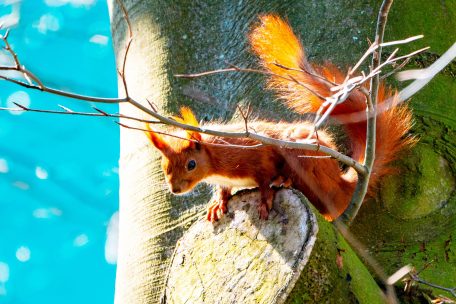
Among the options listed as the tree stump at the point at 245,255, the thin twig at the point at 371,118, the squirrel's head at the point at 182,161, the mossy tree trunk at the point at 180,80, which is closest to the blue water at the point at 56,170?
the mossy tree trunk at the point at 180,80

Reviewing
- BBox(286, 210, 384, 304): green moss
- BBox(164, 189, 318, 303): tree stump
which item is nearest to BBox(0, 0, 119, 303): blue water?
BBox(164, 189, 318, 303): tree stump

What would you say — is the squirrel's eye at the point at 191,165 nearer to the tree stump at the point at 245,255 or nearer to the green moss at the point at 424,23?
the tree stump at the point at 245,255

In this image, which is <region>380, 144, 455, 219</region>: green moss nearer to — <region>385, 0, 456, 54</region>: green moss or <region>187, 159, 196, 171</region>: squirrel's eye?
<region>385, 0, 456, 54</region>: green moss

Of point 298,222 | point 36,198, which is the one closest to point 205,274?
point 298,222

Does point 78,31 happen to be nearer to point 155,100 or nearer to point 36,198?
point 36,198

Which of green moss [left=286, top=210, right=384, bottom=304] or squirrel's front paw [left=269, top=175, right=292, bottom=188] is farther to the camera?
squirrel's front paw [left=269, top=175, right=292, bottom=188]

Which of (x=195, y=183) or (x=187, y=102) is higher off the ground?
(x=187, y=102)
